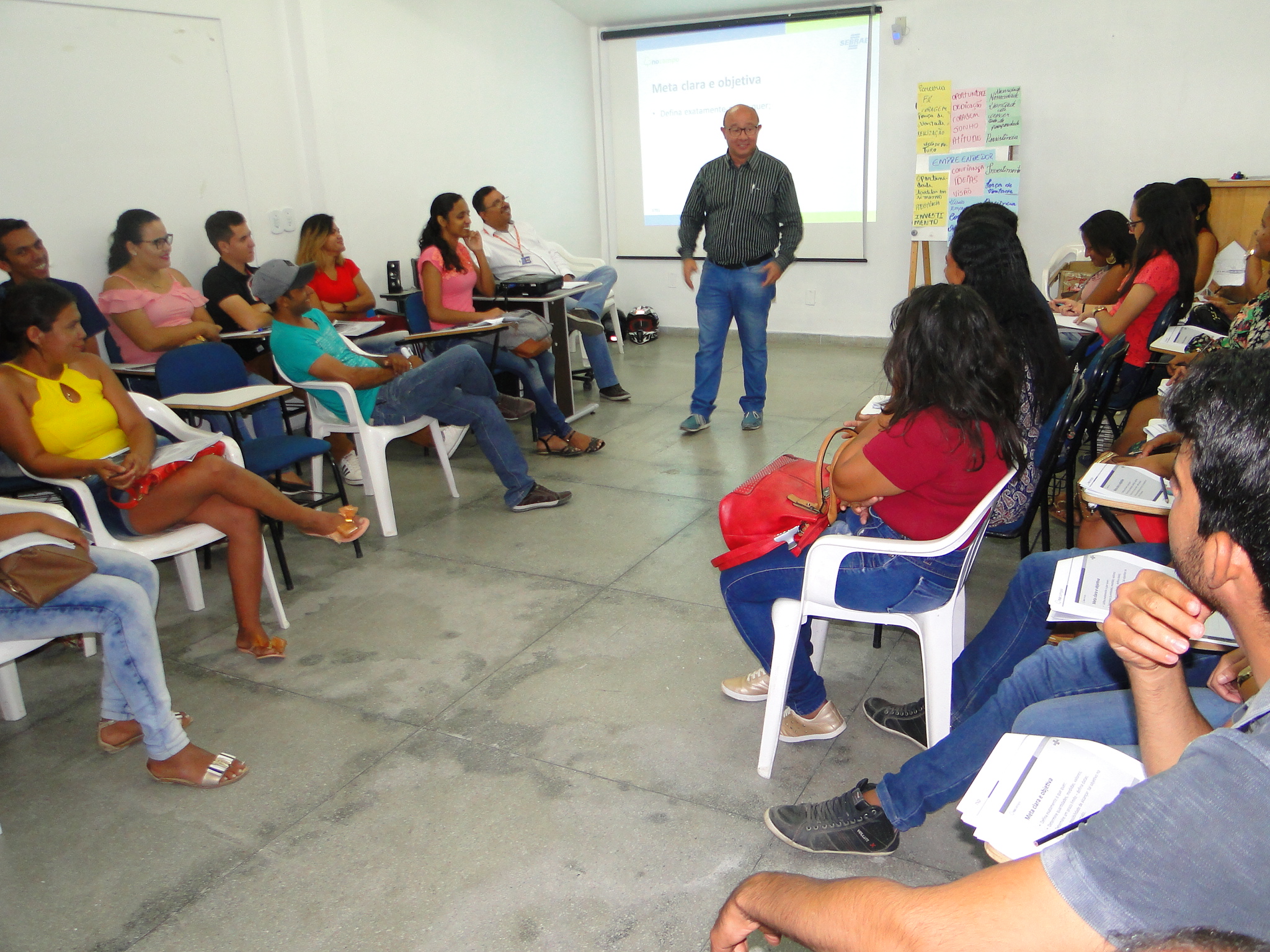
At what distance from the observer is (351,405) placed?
3588 mm

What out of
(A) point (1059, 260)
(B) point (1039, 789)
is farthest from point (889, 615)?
(A) point (1059, 260)

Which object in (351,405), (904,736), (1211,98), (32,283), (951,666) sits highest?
(1211,98)

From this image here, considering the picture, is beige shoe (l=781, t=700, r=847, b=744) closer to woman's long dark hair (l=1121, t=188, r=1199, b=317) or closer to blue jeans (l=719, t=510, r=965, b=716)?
blue jeans (l=719, t=510, r=965, b=716)

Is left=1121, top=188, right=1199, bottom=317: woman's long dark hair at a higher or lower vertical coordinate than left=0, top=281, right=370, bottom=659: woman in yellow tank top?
higher

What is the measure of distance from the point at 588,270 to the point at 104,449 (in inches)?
180

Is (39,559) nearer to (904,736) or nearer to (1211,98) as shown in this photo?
(904,736)

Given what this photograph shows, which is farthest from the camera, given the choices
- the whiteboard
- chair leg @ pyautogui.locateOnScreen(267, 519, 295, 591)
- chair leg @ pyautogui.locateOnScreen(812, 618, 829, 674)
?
the whiteboard

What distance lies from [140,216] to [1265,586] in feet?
14.3

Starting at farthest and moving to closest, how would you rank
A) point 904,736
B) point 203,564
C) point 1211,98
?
point 1211,98, point 203,564, point 904,736

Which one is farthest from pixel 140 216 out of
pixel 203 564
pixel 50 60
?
pixel 203 564

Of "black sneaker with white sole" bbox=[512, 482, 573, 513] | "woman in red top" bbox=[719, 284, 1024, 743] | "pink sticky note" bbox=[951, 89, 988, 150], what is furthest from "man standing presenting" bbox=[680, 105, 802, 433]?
"woman in red top" bbox=[719, 284, 1024, 743]

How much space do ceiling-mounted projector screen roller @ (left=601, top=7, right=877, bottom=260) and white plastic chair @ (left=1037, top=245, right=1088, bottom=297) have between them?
1509 mm

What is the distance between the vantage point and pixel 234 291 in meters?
4.31

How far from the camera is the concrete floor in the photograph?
Answer: 5.60ft
